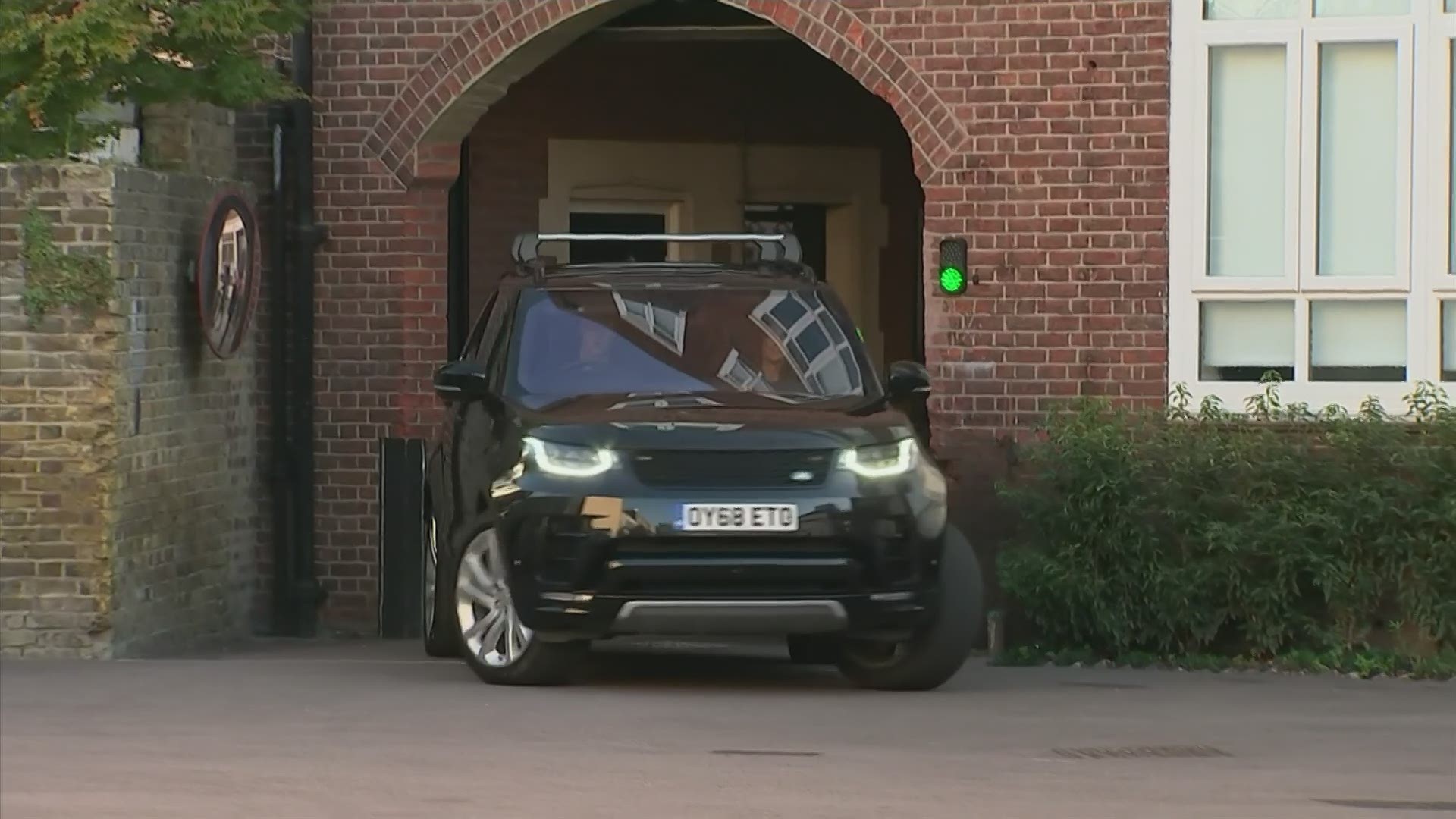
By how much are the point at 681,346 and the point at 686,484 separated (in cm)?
121

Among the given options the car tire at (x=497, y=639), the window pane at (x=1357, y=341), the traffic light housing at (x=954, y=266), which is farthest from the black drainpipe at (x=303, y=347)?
the window pane at (x=1357, y=341)

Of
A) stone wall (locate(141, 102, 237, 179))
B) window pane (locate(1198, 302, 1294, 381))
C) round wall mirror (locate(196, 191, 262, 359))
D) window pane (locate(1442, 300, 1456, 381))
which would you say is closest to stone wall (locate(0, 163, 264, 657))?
round wall mirror (locate(196, 191, 262, 359))

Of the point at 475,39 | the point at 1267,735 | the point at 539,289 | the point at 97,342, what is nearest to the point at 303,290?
the point at 475,39

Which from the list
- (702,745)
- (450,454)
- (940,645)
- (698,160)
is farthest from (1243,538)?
(698,160)

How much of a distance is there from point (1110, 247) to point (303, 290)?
450 centimetres

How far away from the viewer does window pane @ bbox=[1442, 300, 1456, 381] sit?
43.9ft

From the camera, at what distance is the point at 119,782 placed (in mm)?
7770

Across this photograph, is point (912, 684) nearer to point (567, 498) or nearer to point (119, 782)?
point (567, 498)

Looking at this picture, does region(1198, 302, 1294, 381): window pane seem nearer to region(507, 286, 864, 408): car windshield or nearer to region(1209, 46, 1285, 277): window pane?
region(1209, 46, 1285, 277): window pane

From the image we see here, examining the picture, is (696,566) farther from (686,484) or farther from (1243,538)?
(1243,538)

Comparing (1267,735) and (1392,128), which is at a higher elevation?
(1392,128)

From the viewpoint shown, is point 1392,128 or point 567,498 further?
point 1392,128

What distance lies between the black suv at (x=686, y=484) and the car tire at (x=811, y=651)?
0.28 feet

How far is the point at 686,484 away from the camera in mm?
9945
